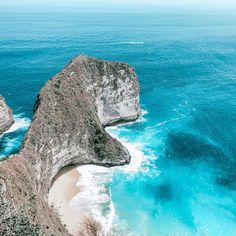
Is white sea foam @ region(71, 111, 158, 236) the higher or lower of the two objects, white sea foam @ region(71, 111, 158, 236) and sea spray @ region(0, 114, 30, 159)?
the higher

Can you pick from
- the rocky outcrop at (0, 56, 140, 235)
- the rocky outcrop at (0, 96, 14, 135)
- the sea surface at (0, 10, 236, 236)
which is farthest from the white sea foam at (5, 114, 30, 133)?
the rocky outcrop at (0, 56, 140, 235)

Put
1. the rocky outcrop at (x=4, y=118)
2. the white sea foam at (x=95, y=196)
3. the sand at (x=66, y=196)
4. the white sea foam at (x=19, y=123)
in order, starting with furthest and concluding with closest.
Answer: the white sea foam at (x=19, y=123)
the rocky outcrop at (x=4, y=118)
the white sea foam at (x=95, y=196)
the sand at (x=66, y=196)

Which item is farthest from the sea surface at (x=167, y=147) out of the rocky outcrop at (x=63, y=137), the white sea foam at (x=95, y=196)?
the rocky outcrop at (x=63, y=137)

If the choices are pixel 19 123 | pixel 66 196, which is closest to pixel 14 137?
pixel 19 123

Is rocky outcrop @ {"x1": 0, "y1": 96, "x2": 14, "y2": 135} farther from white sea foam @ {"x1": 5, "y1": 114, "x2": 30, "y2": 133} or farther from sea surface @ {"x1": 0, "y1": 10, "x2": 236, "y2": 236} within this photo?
sea surface @ {"x1": 0, "y1": 10, "x2": 236, "y2": 236}

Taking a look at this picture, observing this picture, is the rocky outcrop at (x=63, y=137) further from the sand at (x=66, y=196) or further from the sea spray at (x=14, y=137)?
the sea spray at (x=14, y=137)

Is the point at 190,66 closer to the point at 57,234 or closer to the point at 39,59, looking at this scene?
the point at 39,59

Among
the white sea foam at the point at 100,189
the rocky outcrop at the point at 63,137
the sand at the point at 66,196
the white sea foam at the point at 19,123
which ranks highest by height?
the rocky outcrop at the point at 63,137
